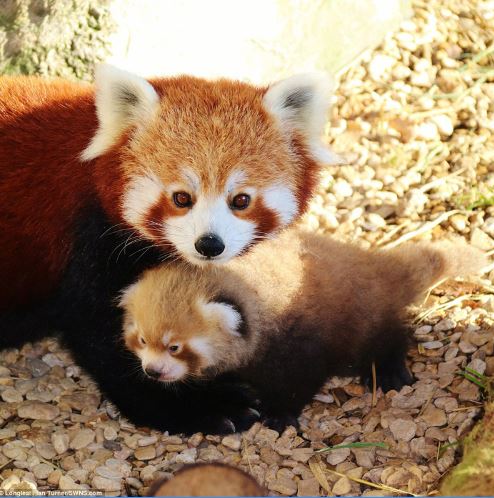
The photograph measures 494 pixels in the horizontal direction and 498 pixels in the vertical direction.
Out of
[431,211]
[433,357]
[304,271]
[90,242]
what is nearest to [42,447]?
[90,242]

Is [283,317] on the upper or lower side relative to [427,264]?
lower

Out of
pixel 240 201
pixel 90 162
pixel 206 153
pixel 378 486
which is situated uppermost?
pixel 206 153

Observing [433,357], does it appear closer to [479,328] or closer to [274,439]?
[479,328]

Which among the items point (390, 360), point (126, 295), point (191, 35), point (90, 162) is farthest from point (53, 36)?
point (390, 360)

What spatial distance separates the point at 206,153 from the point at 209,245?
0.35 m

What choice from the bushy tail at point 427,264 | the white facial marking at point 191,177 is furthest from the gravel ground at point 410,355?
the white facial marking at point 191,177

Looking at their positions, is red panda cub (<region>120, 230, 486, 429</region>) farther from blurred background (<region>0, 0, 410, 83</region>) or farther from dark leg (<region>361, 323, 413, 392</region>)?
blurred background (<region>0, 0, 410, 83</region>)

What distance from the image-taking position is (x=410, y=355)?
12.7 ft

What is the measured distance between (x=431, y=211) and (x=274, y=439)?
1815mm

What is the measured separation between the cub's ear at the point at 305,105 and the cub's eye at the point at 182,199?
1.64 ft

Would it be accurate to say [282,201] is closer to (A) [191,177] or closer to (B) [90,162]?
(A) [191,177]

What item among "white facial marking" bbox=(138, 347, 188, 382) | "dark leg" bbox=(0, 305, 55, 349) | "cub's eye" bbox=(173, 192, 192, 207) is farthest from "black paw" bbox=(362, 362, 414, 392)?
"dark leg" bbox=(0, 305, 55, 349)

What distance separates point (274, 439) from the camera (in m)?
3.46

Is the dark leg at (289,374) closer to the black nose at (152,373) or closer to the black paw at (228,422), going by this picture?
the black paw at (228,422)
